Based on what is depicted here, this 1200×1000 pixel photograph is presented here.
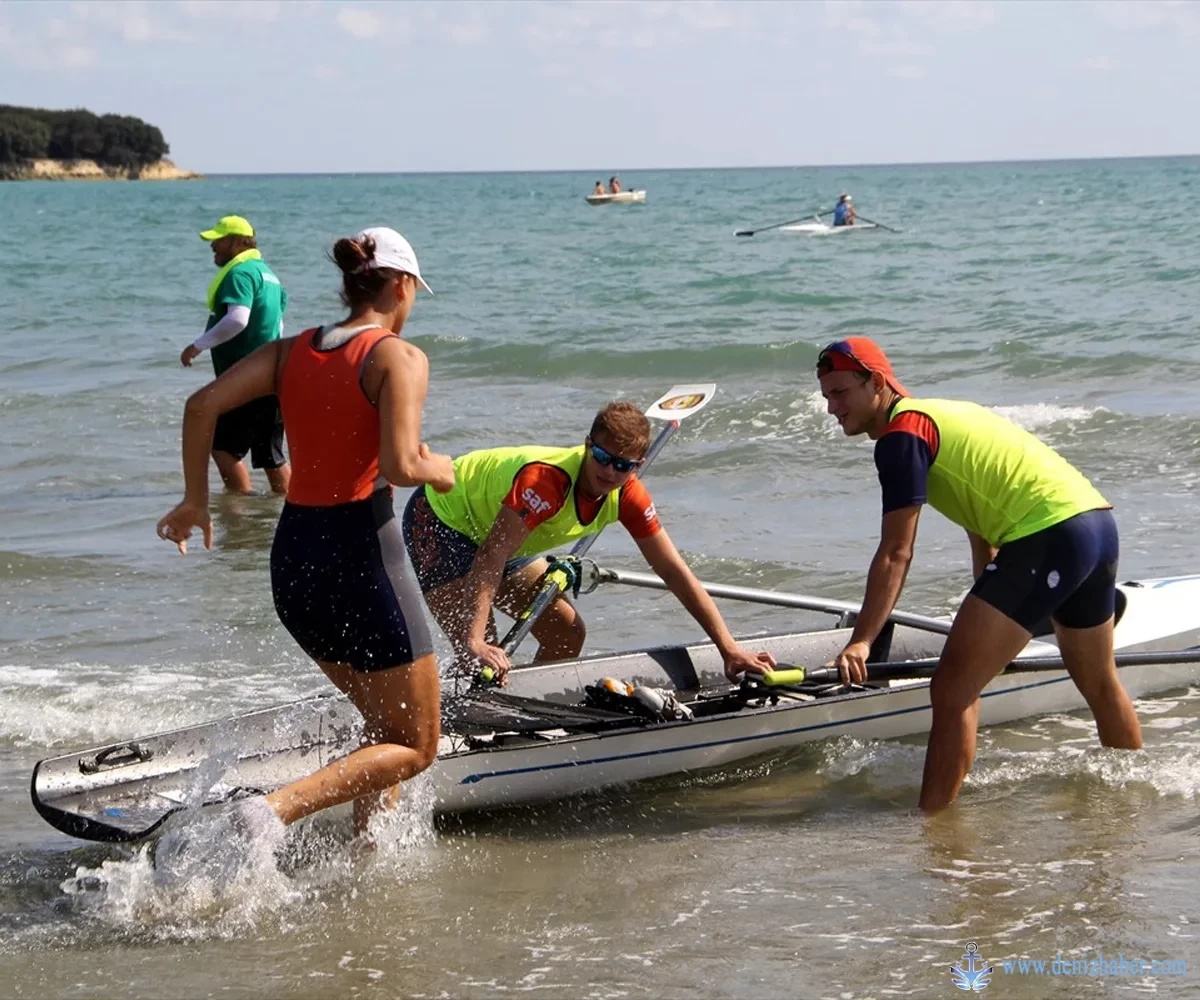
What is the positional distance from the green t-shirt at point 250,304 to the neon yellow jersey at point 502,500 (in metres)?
4.54

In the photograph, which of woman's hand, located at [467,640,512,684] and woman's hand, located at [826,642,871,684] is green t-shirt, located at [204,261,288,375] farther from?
woman's hand, located at [826,642,871,684]

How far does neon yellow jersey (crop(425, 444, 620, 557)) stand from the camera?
558 cm

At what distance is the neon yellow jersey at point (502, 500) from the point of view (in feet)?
18.3

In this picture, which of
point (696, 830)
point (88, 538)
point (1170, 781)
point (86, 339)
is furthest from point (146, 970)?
point (86, 339)

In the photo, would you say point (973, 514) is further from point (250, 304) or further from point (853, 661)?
point (250, 304)

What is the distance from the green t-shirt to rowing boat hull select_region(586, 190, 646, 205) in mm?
59223

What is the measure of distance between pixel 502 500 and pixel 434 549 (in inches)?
17.1

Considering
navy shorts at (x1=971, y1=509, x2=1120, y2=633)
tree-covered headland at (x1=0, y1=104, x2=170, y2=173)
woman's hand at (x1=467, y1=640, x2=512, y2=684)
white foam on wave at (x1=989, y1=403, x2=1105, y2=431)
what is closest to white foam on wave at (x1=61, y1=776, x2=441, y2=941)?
woman's hand at (x1=467, y1=640, x2=512, y2=684)

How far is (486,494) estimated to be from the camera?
5715 millimetres

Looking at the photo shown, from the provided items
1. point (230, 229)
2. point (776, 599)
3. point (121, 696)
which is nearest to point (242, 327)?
point (230, 229)

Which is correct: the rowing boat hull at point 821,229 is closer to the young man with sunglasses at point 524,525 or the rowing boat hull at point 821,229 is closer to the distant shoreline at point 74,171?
the young man with sunglasses at point 524,525

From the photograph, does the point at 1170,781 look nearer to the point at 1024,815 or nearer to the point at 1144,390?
the point at 1024,815

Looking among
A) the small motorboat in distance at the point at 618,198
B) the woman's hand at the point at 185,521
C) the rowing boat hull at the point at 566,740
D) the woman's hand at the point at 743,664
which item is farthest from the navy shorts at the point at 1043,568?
the small motorboat in distance at the point at 618,198

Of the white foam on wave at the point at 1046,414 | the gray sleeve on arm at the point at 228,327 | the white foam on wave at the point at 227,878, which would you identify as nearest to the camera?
the white foam on wave at the point at 227,878
